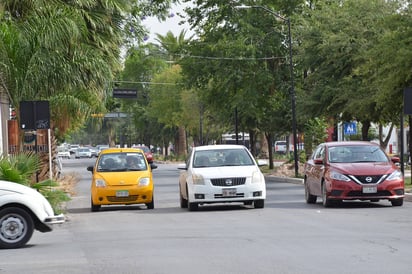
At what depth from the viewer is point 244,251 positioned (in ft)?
44.9

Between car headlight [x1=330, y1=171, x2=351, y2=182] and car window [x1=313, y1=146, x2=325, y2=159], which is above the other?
car window [x1=313, y1=146, x2=325, y2=159]

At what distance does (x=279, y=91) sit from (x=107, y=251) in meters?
40.8

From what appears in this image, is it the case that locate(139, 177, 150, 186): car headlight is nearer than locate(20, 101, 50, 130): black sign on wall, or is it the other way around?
locate(139, 177, 150, 186): car headlight

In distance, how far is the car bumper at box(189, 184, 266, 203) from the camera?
2334 centimetres

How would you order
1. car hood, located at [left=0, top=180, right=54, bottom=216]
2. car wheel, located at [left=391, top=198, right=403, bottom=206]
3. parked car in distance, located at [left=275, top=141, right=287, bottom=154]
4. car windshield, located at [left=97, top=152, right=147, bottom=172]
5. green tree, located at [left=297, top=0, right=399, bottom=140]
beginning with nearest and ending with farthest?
1. car hood, located at [left=0, top=180, right=54, bottom=216]
2. car wheel, located at [left=391, top=198, right=403, bottom=206]
3. car windshield, located at [left=97, top=152, right=147, bottom=172]
4. green tree, located at [left=297, top=0, right=399, bottom=140]
5. parked car in distance, located at [left=275, top=141, right=287, bottom=154]

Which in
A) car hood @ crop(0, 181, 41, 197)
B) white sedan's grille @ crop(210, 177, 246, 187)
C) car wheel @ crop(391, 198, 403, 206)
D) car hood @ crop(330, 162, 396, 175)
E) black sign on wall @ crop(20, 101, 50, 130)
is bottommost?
car wheel @ crop(391, 198, 403, 206)

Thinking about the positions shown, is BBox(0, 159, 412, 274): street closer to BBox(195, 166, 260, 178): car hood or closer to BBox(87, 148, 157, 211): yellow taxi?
BBox(87, 148, 157, 211): yellow taxi

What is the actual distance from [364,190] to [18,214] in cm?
1036

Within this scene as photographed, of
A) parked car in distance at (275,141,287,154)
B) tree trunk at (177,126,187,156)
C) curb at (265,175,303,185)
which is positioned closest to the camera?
curb at (265,175,303,185)

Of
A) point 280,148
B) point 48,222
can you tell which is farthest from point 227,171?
point 280,148

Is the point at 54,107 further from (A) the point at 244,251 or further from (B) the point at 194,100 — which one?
(B) the point at 194,100

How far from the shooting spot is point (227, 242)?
1507 centimetres

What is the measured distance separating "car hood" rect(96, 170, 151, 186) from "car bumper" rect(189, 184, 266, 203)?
211 cm

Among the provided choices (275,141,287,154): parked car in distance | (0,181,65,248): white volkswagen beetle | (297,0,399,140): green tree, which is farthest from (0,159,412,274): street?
(275,141,287,154): parked car in distance
